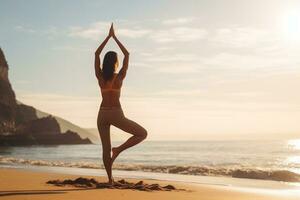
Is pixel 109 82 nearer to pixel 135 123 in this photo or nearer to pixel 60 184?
pixel 135 123

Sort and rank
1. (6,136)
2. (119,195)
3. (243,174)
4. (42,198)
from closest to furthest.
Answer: (42,198), (119,195), (243,174), (6,136)

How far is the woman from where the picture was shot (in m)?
7.43

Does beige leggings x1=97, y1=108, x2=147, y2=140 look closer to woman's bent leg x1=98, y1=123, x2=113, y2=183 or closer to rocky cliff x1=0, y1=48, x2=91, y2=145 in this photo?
woman's bent leg x1=98, y1=123, x2=113, y2=183

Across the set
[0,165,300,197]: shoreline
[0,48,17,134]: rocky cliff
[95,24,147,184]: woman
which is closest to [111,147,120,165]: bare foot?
[95,24,147,184]: woman

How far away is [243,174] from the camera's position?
17.2 m

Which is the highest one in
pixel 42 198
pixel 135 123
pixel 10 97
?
pixel 10 97

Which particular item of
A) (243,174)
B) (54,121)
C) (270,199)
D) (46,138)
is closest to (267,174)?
(243,174)

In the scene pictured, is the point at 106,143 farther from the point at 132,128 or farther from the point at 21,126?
the point at 21,126

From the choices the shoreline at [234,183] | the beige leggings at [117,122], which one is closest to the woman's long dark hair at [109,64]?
the beige leggings at [117,122]

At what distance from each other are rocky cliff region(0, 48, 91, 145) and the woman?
89.2 metres

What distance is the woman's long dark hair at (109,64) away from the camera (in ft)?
24.4

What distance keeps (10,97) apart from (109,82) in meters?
103

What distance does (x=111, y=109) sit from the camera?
7469 millimetres

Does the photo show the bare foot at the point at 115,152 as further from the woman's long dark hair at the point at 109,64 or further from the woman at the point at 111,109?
the woman's long dark hair at the point at 109,64
